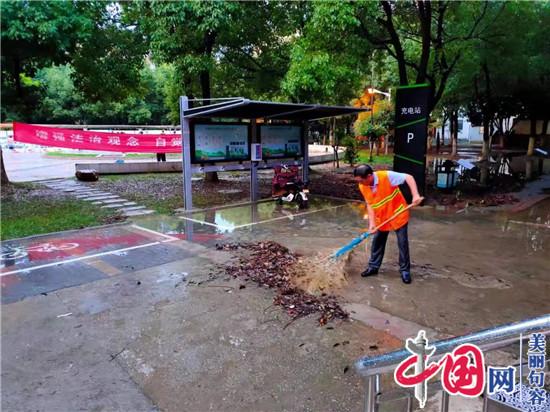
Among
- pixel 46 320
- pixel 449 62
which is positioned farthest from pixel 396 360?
pixel 449 62

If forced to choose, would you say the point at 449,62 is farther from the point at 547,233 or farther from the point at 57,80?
the point at 57,80

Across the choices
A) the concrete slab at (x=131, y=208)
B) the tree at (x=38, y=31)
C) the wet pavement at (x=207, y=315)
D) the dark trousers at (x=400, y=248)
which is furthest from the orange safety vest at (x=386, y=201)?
the tree at (x=38, y=31)

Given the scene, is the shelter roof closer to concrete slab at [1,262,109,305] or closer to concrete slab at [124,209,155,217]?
concrete slab at [124,209,155,217]

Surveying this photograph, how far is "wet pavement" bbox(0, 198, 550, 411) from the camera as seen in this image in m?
3.24

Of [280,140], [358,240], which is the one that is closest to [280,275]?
[358,240]

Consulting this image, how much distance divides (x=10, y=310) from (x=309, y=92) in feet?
27.4

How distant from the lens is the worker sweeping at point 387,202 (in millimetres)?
5160

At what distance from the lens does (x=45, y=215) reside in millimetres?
8961

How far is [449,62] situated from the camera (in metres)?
13.9

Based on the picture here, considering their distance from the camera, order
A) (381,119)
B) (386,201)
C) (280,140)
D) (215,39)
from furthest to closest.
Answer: (381,119) → (215,39) → (280,140) → (386,201)

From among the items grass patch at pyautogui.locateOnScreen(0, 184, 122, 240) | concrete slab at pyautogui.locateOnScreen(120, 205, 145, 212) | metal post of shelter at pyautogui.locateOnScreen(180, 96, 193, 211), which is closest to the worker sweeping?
metal post of shelter at pyautogui.locateOnScreen(180, 96, 193, 211)

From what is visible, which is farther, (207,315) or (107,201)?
(107,201)

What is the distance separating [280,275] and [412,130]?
653cm

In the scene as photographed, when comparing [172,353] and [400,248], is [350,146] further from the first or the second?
[172,353]
